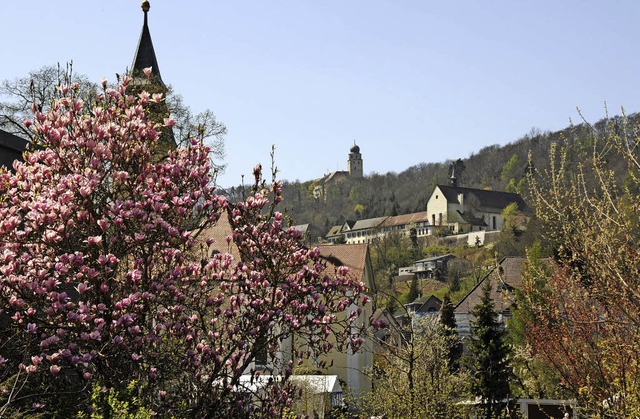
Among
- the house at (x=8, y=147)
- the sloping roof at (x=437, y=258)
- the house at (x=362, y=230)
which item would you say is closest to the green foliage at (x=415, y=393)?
the house at (x=8, y=147)

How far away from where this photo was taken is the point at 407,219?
138625 mm

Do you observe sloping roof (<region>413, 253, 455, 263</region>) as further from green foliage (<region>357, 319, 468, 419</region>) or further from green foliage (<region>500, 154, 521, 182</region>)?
green foliage (<region>357, 319, 468, 419</region>)

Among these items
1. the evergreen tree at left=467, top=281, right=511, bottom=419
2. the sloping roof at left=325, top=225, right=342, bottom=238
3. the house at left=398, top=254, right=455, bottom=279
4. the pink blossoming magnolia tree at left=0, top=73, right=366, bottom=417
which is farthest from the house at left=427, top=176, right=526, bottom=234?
the pink blossoming magnolia tree at left=0, top=73, right=366, bottom=417

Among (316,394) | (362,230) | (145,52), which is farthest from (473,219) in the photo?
(316,394)

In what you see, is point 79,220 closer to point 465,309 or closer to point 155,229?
point 155,229

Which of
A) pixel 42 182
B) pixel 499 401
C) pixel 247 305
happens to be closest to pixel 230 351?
pixel 247 305

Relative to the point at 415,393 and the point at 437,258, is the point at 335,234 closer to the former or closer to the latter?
the point at 437,258

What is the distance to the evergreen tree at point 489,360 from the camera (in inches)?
1079

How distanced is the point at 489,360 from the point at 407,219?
111 meters

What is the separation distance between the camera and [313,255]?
9.52 meters

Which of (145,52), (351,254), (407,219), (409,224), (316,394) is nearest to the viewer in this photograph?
(316,394)

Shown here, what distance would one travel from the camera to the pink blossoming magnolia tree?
8070 millimetres

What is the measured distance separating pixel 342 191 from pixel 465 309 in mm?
125462

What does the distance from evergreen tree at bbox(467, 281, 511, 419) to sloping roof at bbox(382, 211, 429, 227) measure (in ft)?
355
